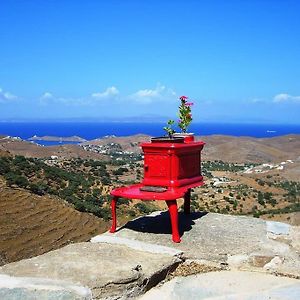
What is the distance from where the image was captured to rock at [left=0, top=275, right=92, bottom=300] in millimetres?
5016

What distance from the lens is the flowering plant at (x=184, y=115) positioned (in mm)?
8695

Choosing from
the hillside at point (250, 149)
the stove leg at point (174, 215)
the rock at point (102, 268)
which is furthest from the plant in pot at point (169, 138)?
the hillside at point (250, 149)

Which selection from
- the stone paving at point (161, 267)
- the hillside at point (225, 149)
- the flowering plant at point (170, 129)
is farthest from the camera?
the hillside at point (225, 149)

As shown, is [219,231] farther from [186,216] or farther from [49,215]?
[49,215]

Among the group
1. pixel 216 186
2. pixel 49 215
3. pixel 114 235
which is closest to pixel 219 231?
pixel 114 235

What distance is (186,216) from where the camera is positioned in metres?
9.27

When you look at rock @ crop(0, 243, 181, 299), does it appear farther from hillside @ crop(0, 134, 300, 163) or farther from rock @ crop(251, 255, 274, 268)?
hillside @ crop(0, 134, 300, 163)

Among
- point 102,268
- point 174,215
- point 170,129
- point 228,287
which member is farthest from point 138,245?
point 170,129

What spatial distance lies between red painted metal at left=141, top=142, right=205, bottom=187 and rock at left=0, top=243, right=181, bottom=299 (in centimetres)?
130

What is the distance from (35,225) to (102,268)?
30.1 ft

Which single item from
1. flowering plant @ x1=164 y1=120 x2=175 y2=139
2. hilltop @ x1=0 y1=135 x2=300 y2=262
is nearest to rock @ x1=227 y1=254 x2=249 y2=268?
flowering plant @ x1=164 y1=120 x2=175 y2=139

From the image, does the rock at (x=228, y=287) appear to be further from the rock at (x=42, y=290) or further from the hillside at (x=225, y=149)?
the hillside at (x=225, y=149)

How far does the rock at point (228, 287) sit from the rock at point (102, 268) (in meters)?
0.20

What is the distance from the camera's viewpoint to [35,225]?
14.5m
